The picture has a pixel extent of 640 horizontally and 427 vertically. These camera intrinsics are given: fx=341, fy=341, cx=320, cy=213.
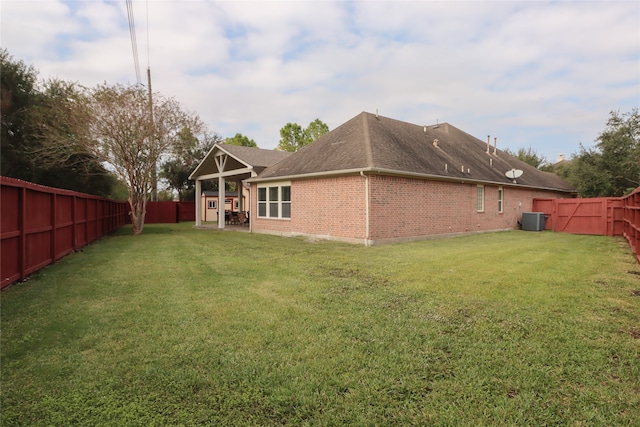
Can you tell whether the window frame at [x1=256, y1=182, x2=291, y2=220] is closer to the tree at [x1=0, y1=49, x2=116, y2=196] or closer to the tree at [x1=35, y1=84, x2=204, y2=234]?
the tree at [x1=35, y1=84, x2=204, y2=234]

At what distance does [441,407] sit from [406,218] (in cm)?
1095

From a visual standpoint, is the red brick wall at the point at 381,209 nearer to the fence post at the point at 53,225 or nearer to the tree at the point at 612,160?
the fence post at the point at 53,225

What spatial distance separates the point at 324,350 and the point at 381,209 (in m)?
9.16

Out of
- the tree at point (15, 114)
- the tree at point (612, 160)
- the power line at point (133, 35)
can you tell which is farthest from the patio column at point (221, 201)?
the tree at point (612, 160)

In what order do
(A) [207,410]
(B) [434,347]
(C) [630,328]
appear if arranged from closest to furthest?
(A) [207,410], (B) [434,347], (C) [630,328]

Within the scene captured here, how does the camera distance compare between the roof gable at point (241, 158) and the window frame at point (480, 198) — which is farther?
the roof gable at point (241, 158)

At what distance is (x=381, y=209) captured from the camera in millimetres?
12125

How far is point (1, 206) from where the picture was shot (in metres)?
5.47

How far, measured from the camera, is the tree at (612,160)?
2400 cm

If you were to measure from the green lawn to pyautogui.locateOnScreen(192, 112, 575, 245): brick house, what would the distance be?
5871mm

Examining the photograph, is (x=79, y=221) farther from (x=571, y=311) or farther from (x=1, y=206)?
(x=571, y=311)

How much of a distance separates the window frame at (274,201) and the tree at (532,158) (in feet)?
120

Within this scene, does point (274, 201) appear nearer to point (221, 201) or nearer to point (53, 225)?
point (221, 201)

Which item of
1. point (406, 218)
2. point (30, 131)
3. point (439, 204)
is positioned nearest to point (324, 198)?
point (406, 218)
